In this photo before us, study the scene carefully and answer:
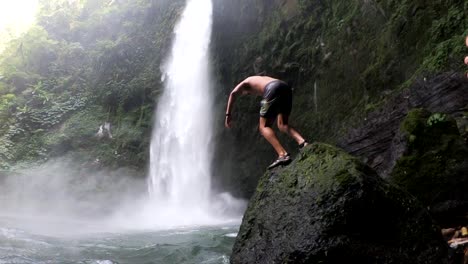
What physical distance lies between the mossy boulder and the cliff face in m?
2.25

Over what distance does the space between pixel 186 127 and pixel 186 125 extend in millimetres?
71

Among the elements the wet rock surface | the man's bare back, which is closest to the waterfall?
the wet rock surface

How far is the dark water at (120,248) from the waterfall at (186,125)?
4.53 metres

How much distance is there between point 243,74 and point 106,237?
20.9 ft

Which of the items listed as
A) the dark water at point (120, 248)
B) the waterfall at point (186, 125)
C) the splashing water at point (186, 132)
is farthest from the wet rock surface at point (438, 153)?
the waterfall at point (186, 125)

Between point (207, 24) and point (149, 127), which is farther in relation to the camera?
point (149, 127)

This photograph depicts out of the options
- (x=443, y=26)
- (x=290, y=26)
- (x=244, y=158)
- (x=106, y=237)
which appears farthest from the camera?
(x=244, y=158)

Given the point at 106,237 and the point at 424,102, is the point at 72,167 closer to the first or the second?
the point at 106,237

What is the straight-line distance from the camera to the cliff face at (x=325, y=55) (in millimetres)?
8086

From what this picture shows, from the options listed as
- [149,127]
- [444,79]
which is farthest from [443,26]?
[149,127]

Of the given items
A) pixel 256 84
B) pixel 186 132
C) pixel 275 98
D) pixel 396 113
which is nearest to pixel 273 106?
pixel 275 98

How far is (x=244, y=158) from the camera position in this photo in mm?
12562

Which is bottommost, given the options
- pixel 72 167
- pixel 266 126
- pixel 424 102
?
pixel 266 126

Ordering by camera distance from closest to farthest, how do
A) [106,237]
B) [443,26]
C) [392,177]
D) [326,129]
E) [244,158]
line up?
1. [392,177]
2. [443,26]
3. [106,237]
4. [326,129]
5. [244,158]
